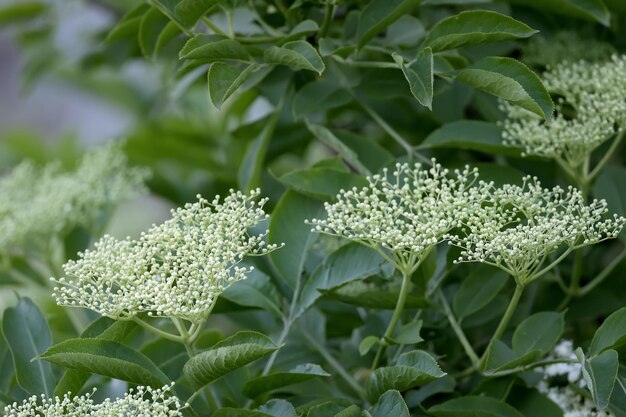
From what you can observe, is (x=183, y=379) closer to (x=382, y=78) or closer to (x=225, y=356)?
(x=225, y=356)

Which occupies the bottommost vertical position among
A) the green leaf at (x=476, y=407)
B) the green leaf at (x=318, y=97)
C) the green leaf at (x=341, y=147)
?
the green leaf at (x=476, y=407)

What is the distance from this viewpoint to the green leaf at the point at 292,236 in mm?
901

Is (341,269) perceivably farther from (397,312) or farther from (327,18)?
(327,18)

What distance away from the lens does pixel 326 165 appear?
0.92 m

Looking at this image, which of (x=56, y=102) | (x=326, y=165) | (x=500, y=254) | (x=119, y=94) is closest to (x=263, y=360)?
(x=326, y=165)

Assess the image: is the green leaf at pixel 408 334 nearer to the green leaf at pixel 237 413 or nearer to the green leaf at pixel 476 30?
the green leaf at pixel 237 413

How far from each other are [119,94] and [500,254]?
54.7 inches

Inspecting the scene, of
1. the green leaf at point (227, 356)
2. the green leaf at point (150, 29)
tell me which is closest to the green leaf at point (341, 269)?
the green leaf at point (227, 356)

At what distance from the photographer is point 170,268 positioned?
0.79 meters

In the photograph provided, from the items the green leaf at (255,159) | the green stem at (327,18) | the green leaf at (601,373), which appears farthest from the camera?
the green leaf at (255,159)

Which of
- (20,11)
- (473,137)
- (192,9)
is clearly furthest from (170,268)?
(20,11)

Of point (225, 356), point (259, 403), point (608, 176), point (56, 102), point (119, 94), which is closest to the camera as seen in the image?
point (225, 356)

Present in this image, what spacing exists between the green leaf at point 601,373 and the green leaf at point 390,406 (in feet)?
0.52

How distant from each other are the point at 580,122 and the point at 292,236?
35 centimetres
